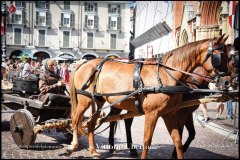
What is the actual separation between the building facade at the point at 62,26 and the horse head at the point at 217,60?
43.2 m

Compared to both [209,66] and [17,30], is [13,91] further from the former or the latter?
[17,30]

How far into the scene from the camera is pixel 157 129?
8219 mm

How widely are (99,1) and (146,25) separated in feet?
54.9

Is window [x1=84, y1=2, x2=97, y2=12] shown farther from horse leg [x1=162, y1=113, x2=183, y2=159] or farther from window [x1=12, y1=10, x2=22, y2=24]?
horse leg [x1=162, y1=113, x2=183, y2=159]

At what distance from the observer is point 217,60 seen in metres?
4.10

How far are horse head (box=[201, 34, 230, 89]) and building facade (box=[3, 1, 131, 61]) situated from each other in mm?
43212

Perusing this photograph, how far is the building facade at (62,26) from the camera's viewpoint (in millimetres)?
46656

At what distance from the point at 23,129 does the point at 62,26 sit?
43.6m

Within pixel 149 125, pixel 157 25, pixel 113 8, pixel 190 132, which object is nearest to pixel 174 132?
pixel 149 125

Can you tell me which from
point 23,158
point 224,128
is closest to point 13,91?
point 23,158

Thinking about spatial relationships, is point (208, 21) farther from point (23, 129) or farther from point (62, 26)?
point (62, 26)

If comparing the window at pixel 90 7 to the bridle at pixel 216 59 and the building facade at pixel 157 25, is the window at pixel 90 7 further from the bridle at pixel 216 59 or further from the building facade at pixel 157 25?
the bridle at pixel 216 59

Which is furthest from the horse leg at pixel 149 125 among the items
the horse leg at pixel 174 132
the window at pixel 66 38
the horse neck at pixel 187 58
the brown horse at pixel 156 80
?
the window at pixel 66 38

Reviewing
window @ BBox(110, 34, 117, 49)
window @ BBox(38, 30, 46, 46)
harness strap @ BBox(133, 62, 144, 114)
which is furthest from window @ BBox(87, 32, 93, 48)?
harness strap @ BBox(133, 62, 144, 114)
